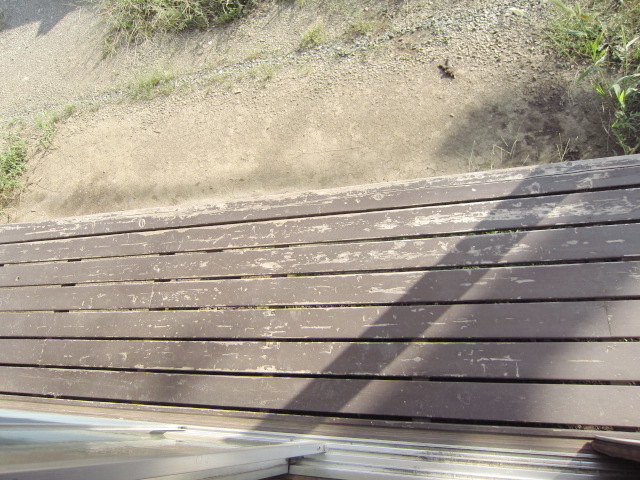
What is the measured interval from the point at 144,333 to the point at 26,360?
576 mm

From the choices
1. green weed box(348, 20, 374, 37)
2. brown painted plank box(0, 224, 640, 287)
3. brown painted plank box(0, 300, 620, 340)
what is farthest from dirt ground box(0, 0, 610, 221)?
brown painted plank box(0, 300, 620, 340)

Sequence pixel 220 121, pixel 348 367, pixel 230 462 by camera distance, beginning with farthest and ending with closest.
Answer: pixel 220 121, pixel 348 367, pixel 230 462

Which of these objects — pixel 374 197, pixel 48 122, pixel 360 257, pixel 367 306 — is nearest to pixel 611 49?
pixel 374 197

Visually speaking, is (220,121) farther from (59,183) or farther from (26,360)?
(26,360)

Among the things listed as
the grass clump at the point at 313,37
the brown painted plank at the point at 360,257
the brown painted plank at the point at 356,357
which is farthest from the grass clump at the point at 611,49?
the grass clump at the point at 313,37

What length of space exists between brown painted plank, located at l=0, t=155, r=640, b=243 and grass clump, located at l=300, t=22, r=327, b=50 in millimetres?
1428

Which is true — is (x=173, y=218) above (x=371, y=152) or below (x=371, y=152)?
below

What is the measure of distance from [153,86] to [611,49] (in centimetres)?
289

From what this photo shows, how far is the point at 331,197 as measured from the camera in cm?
180

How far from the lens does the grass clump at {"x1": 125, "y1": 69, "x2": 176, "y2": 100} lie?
3.01 meters

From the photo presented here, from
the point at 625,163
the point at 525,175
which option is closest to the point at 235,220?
the point at 525,175

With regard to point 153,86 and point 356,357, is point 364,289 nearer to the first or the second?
point 356,357

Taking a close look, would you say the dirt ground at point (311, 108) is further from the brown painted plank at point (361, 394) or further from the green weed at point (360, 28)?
the brown painted plank at point (361, 394)

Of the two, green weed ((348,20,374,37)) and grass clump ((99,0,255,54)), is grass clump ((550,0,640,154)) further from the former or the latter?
grass clump ((99,0,255,54))
